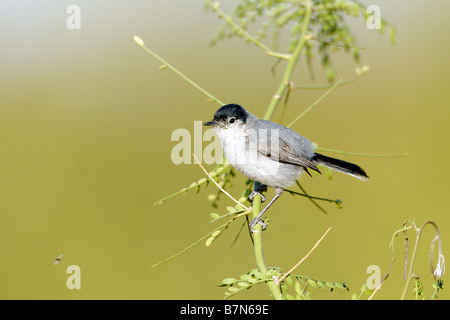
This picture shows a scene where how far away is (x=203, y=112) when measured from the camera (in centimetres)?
402

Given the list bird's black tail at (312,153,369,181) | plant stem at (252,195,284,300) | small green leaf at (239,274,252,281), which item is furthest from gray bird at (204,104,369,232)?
small green leaf at (239,274,252,281)

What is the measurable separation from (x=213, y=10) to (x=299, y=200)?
2.07 meters

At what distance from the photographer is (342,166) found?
7.30ft

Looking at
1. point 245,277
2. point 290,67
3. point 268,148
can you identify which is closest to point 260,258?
point 245,277

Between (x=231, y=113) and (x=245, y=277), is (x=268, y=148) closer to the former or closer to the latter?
(x=231, y=113)

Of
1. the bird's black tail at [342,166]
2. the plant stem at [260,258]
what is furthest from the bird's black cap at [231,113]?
the plant stem at [260,258]

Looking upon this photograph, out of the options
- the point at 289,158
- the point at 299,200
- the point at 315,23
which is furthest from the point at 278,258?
the point at 315,23

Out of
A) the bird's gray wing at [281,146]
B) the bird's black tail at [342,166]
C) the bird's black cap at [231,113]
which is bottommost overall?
the bird's black tail at [342,166]

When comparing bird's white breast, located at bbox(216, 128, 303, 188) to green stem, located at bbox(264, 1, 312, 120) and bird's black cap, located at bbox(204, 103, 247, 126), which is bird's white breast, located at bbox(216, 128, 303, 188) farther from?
green stem, located at bbox(264, 1, 312, 120)

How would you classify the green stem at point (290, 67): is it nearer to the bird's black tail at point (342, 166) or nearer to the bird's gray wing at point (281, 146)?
the bird's gray wing at point (281, 146)

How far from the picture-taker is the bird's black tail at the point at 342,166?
2221 mm

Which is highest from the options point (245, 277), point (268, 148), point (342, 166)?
point (268, 148)

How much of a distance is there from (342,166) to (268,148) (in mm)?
349
